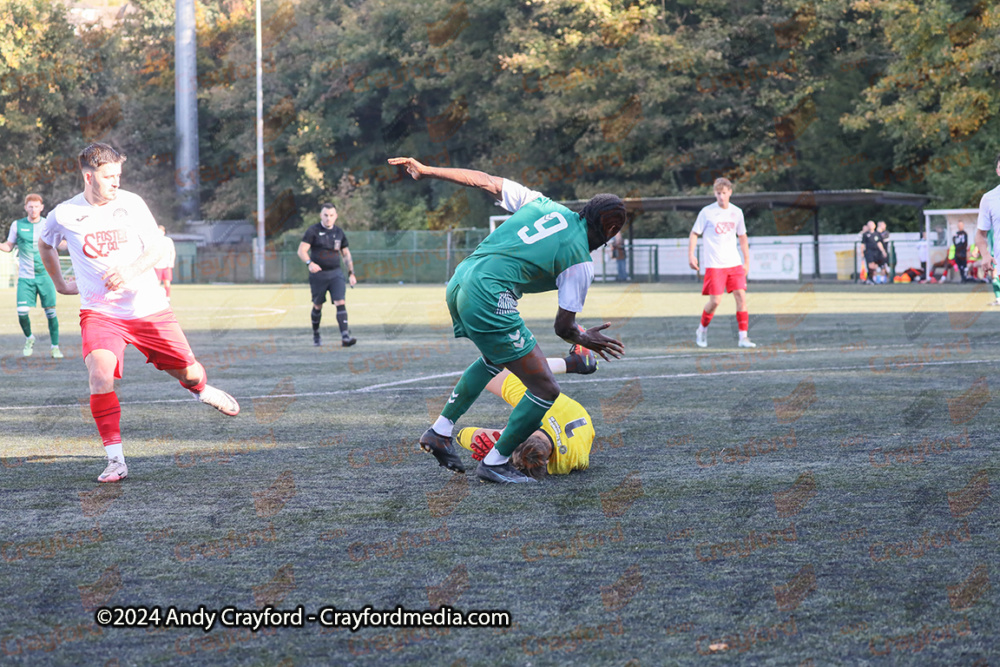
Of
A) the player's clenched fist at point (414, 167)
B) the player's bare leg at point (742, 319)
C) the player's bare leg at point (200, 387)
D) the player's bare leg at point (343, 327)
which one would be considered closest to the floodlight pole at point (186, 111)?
the player's bare leg at point (343, 327)

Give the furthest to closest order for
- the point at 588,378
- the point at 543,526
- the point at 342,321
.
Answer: the point at 342,321 < the point at 588,378 < the point at 543,526

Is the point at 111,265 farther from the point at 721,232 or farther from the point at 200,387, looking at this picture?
the point at 721,232

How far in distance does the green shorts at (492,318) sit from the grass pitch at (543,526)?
763 mm

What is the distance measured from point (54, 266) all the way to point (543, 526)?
3642mm

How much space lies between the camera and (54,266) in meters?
7.34

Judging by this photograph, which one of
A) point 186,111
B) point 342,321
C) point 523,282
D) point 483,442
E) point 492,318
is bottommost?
point 483,442

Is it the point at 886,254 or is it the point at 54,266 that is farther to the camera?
the point at 886,254

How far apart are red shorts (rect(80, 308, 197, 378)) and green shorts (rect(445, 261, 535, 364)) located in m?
1.71

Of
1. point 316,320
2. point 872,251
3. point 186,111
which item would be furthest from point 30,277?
point 186,111

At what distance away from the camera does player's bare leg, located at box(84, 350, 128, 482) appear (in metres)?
6.89

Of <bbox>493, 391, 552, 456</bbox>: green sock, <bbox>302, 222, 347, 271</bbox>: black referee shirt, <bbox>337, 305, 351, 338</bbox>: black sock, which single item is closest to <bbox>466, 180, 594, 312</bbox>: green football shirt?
<bbox>493, 391, 552, 456</bbox>: green sock

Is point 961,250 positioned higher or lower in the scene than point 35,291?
higher

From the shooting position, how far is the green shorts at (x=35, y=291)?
51.1ft

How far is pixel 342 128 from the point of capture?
60844 mm
